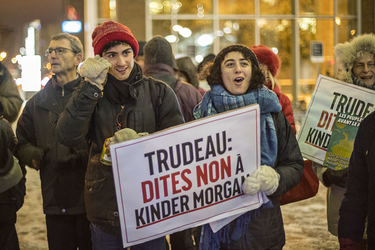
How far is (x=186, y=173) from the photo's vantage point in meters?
2.15

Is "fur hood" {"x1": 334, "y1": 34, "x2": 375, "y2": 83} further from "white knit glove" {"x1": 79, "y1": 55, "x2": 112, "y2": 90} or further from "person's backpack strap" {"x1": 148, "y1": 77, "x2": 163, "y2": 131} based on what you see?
"white knit glove" {"x1": 79, "y1": 55, "x2": 112, "y2": 90}

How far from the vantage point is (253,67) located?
8.03ft

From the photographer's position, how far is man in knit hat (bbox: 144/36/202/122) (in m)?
4.03

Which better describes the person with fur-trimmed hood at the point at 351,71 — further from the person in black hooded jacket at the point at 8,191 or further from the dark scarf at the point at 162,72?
the person in black hooded jacket at the point at 8,191

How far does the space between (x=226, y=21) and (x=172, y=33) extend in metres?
2.22

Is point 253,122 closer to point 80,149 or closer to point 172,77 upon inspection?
point 80,149

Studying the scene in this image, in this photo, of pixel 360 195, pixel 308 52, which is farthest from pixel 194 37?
pixel 360 195

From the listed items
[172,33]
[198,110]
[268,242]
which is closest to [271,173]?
[268,242]

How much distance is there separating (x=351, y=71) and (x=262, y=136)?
1587 millimetres

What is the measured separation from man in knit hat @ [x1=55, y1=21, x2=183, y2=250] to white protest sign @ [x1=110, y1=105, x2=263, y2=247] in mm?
230

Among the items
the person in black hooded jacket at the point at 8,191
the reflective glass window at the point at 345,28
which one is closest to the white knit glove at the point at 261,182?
the person in black hooded jacket at the point at 8,191

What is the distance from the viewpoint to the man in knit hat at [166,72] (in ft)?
13.2

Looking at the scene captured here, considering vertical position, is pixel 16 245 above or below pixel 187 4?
below

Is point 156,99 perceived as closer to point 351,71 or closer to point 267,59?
point 267,59
